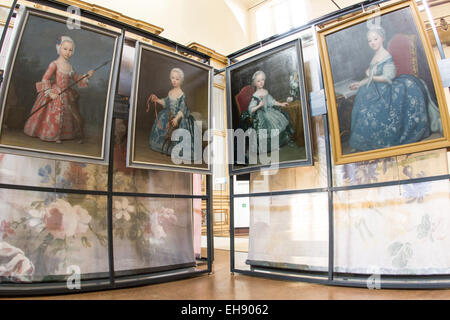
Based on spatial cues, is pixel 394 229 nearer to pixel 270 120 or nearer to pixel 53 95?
pixel 270 120

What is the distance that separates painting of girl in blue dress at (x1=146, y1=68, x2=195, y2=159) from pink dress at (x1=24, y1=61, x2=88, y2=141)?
0.69m

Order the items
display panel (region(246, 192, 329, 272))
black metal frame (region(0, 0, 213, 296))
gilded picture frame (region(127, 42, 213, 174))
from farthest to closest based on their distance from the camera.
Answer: display panel (region(246, 192, 329, 272)) → gilded picture frame (region(127, 42, 213, 174)) → black metal frame (region(0, 0, 213, 296))

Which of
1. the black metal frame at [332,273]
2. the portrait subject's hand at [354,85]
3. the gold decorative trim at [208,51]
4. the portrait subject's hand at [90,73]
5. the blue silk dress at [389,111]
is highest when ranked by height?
the gold decorative trim at [208,51]

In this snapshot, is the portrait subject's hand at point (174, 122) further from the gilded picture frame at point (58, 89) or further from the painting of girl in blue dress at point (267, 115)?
the painting of girl in blue dress at point (267, 115)

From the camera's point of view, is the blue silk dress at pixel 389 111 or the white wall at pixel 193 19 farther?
the white wall at pixel 193 19

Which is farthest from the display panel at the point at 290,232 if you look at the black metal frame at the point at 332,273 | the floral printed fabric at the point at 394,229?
the floral printed fabric at the point at 394,229

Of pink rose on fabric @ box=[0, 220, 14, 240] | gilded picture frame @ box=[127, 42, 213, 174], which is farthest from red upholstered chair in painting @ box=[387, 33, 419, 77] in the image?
pink rose on fabric @ box=[0, 220, 14, 240]

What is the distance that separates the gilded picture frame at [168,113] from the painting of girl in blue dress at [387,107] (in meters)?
1.63

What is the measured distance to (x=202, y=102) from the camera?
349 centimetres

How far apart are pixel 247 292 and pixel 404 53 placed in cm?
256

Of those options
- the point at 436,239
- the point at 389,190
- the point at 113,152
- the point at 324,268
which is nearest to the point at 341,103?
the point at 389,190

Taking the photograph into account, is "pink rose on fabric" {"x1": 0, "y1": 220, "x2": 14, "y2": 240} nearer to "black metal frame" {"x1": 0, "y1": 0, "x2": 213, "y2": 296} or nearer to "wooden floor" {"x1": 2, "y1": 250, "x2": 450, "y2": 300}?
"black metal frame" {"x1": 0, "y1": 0, "x2": 213, "y2": 296}

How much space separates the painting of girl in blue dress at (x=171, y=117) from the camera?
3041 millimetres

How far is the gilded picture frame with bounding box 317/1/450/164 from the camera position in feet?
8.00
